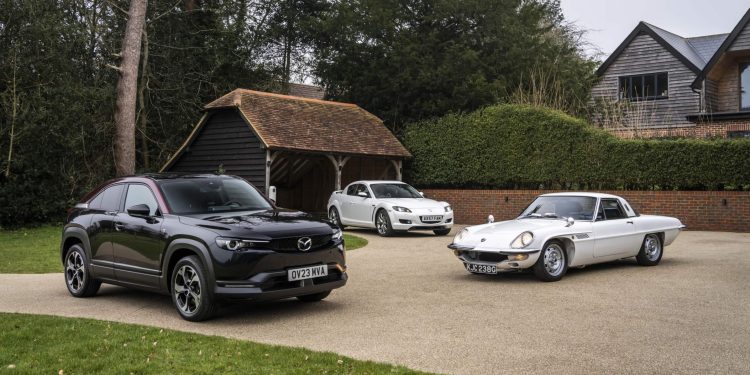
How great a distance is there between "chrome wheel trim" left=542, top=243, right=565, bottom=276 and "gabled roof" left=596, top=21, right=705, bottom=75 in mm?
24915

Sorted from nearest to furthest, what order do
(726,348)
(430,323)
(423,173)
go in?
(726,348)
(430,323)
(423,173)

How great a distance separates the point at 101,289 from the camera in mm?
9719

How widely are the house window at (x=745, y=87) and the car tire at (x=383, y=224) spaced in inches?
765

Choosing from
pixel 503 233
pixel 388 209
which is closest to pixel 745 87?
pixel 388 209

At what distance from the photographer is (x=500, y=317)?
24.1 ft

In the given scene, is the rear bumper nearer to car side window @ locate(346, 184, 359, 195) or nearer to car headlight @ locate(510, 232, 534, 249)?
car headlight @ locate(510, 232, 534, 249)

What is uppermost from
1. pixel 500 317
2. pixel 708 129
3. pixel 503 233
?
pixel 708 129

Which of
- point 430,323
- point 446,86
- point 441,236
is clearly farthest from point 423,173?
point 430,323

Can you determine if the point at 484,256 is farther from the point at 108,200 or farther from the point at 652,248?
Answer: the point at 108,200

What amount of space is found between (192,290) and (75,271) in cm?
275

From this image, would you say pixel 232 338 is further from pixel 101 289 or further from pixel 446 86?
pixel 446 86

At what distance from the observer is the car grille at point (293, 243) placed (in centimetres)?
717

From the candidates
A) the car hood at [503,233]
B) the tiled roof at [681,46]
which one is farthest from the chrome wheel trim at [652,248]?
the tiled roof at [681,46]

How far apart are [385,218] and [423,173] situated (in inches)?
318
